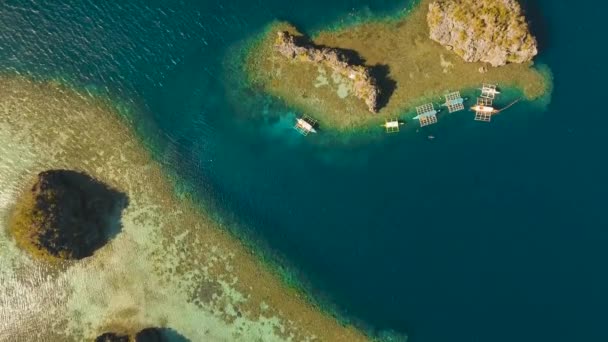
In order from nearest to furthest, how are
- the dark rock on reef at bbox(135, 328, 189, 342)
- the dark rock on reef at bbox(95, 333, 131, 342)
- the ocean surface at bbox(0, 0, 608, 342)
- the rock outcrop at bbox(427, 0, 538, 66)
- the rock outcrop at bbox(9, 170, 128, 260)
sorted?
1. the rock outcrop at bbox(9, 170, 128, 260)
2. the rock outcrop at bbox(427, 0, 538, 66)
3. the dark rock on reef at bbox(95, 333, 131, 342)
4. the dark rock on reef at bbox(135, 328, 189, 342)
5. the ocean surface at bbox(0, 0, 608, 342)

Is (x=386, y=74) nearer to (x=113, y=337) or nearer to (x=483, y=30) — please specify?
(x=483, y=30)

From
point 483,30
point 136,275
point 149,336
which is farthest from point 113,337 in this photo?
point 483,30

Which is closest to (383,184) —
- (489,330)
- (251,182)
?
(251,182)

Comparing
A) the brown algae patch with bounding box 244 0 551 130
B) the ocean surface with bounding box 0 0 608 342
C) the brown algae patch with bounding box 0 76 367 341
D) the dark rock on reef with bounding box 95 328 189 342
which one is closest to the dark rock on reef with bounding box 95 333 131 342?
the dark rock on reef with bounding box 95 328 189 342

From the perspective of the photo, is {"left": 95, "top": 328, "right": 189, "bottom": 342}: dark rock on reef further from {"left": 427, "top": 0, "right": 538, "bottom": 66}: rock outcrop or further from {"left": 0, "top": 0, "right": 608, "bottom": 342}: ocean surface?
{"left": 427, "top": 0, "right": 538, "bottom": 66}: rock outcrop

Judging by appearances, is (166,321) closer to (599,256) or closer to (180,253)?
(180,253)

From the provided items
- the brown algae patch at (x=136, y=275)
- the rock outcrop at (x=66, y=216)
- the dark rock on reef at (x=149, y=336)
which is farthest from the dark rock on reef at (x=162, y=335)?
the rock outcrop at (x=66, y=216)

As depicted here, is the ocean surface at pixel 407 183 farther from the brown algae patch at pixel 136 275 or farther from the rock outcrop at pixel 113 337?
the rock outcrop at pixel 113 337
